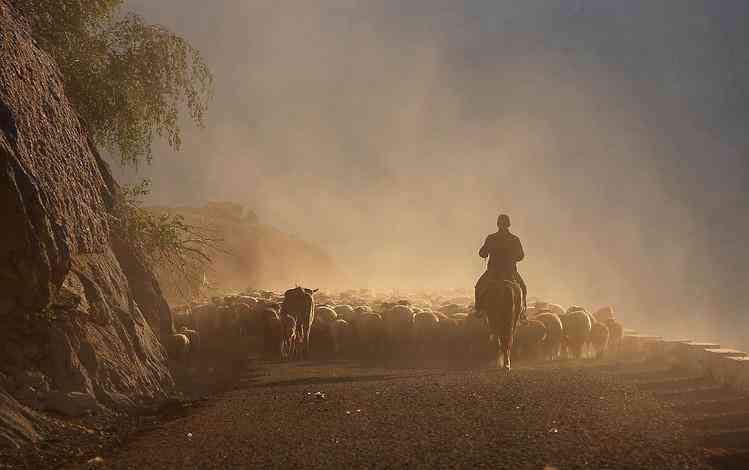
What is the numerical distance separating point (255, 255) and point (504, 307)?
6653 cm

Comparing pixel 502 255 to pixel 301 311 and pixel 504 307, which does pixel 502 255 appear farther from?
pixel 301 311

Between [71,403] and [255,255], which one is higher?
[255,255]

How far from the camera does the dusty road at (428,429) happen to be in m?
6.76

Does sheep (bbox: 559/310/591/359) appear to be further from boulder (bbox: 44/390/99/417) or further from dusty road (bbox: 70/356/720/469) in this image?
boulder (bbox: 44/390/99/417)

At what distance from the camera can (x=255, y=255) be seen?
79.2 m

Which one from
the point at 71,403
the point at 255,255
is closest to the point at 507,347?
the point at 71,403

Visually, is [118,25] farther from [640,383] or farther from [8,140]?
[640,383]

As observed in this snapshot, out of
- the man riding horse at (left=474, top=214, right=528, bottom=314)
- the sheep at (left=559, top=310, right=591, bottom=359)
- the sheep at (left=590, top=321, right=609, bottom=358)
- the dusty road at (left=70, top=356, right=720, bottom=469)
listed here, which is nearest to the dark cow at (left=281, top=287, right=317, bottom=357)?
the man riding horse at (left=474, top=214, right=528, bottom=314)

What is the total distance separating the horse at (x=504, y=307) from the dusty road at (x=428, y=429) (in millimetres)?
2890

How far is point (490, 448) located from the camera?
7.07 meters

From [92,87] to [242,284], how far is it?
58.3m

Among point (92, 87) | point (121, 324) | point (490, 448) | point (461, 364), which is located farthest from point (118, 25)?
point (490, 448)

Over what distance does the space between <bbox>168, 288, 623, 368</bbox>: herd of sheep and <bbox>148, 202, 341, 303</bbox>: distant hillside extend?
43.5 m

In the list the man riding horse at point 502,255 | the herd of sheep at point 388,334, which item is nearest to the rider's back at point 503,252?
the man riding horse at point 502,255
